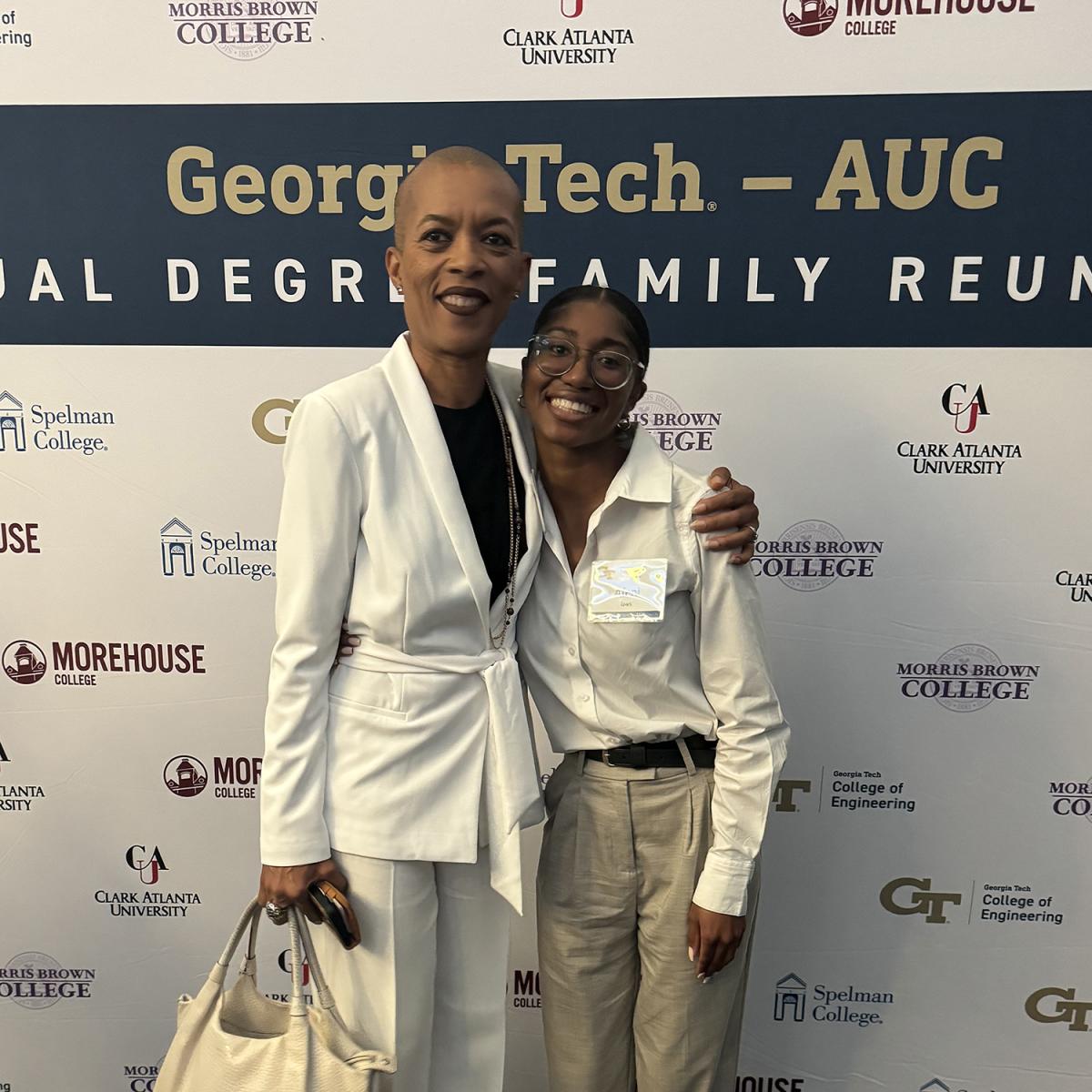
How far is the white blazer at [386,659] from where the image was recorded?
3.91 ft

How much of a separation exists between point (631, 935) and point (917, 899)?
3.20 feet

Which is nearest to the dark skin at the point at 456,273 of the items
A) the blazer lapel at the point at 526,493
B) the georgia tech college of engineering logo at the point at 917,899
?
the blazer lapel at the point at 526,493

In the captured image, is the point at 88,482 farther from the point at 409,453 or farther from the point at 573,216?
the point at 573,216

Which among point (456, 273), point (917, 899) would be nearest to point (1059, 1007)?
point (917, 899)

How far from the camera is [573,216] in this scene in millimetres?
1793

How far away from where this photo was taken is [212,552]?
1.95 metres

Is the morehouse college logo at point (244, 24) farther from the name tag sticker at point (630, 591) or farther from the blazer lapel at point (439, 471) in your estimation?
the name tag sticker at point (630, 591)

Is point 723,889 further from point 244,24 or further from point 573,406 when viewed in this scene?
point 244,24

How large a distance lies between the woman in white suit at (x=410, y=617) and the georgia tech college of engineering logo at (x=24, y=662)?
1097mm

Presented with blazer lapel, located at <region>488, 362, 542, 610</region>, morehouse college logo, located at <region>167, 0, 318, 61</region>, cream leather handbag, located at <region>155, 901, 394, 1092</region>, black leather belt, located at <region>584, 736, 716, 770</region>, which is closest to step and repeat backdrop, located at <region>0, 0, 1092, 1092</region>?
morehouse college logo, located at <region>167, 0, 318, 61</region>

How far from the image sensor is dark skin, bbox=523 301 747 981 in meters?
1.24

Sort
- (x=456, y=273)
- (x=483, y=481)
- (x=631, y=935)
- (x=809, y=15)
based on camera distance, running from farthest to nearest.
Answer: (x=809, y=15), (x=631, y=935), (x=483, y=481), (x=456, y=273)

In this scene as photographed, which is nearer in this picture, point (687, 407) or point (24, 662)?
point (687, 407)

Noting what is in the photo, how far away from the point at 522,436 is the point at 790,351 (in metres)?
0.75
